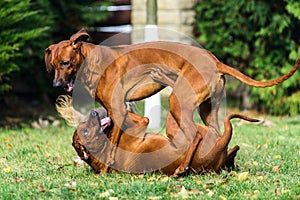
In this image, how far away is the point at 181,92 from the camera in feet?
14.4

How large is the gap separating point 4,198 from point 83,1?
624 cm

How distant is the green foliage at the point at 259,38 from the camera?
8305 mm

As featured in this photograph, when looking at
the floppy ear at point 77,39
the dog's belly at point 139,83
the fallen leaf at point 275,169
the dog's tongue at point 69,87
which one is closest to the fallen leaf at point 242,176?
the fallen leaf at point 275,169

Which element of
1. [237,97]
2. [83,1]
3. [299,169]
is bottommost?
[237,97]

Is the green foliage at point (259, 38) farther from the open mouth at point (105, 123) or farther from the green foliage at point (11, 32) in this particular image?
the open mouth at point (105, 123)

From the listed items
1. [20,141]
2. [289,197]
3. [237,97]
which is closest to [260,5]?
[237,97]

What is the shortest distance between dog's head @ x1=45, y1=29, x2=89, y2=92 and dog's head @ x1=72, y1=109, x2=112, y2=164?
0.33 metres

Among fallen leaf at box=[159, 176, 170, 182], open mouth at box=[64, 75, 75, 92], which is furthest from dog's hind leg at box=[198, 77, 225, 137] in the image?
open mouth at box=[64, 75, 75, 92]

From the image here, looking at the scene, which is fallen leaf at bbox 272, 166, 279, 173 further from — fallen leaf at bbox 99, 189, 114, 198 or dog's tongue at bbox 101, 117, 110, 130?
fallen leaf at bbox 99, 189, 114, 198

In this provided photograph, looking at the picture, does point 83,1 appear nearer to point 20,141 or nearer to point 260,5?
point 260,5

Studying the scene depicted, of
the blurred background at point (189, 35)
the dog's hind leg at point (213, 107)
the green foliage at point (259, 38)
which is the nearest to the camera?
the dog's hind leg at point (213, 107)

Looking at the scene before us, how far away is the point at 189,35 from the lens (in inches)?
385

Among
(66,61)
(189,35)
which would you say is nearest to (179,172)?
(66,61)

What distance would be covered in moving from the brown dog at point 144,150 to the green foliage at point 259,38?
402 centimetres
